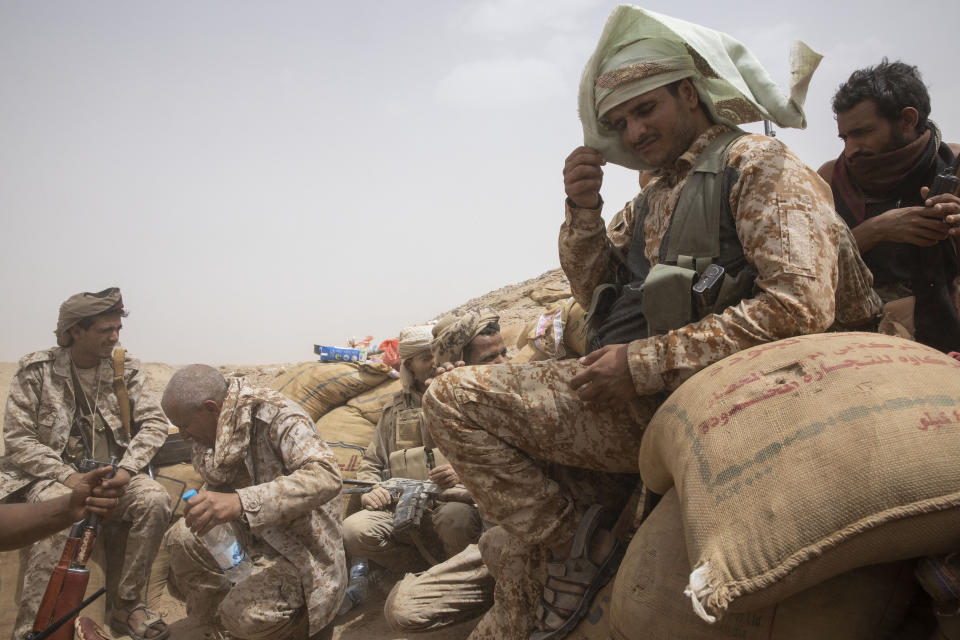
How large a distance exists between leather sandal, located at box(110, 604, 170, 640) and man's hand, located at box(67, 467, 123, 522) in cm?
125

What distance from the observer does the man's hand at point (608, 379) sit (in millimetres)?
2072

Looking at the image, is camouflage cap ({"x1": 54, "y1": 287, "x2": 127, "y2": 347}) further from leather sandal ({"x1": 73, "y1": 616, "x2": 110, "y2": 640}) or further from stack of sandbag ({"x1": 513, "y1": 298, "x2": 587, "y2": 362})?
stack of sandbag ({"x1": 513, "y1": 298, "x2": 587, "y2": 362})

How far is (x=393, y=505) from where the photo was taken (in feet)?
14.4

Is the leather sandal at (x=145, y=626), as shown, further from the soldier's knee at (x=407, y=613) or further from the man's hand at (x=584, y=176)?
the man's hand at (x=584, y=176)

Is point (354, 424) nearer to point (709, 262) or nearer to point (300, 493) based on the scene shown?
point (300, 493)

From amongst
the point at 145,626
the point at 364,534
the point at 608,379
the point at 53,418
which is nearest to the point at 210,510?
the point at 364,534

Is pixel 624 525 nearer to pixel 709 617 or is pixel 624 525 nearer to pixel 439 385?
pixel 439 385

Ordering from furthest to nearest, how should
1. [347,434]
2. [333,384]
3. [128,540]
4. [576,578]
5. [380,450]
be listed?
[333,384], [347,434], [380,450], [128,540], [576,578]

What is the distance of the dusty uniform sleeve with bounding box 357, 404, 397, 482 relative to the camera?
4.82m

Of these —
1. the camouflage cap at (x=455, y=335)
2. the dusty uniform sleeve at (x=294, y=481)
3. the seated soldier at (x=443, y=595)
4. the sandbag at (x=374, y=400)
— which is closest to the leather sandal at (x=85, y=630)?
the dusty uniform sleeve at (x=294, y=481)

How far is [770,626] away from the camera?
1476mm

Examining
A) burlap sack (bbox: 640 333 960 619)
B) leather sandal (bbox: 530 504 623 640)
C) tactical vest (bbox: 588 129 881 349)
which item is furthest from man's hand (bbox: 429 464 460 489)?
burlap sack (bbox: 640 333 960 619)

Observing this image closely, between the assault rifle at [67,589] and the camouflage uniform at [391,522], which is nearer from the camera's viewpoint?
the assault rifle at [67,589]

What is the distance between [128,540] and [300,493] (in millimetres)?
2205
